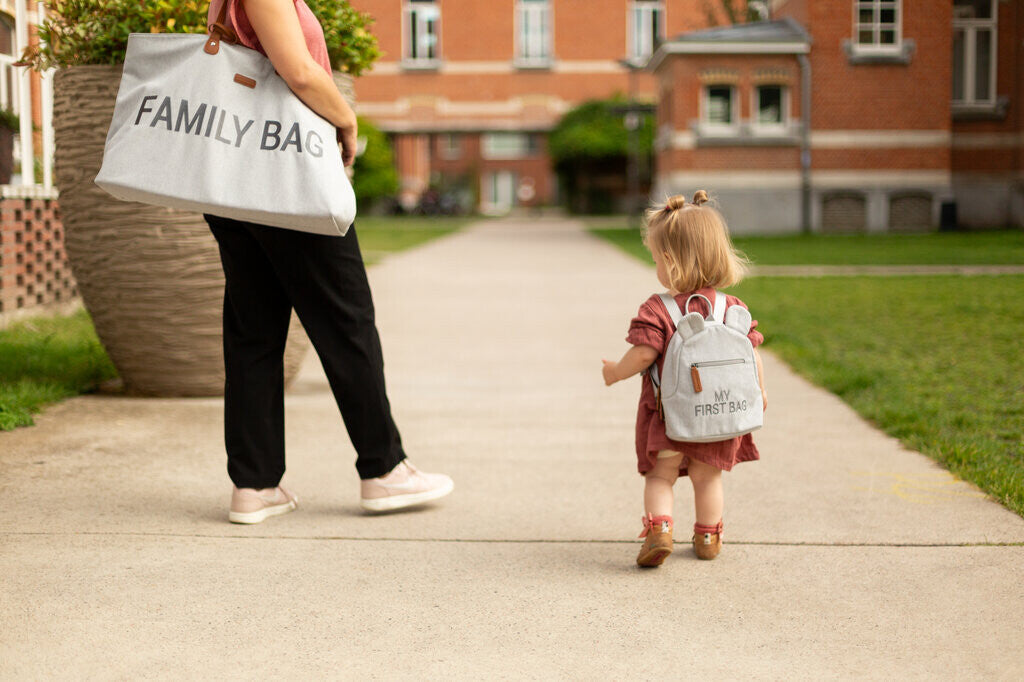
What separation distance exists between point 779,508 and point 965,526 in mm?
574

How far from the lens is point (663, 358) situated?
3326mm

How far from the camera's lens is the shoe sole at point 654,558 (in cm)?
329

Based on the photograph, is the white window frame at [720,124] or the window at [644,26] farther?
the window at [644,26]

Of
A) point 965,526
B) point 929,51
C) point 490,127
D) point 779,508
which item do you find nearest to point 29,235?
point 779,508

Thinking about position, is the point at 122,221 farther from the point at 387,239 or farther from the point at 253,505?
the point at 387,239

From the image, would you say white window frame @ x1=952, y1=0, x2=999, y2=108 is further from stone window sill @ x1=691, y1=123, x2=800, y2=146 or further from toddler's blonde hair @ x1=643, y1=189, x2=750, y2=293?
toddler's blonde hair @ x1=643, y1=189, x2=750, y2=293

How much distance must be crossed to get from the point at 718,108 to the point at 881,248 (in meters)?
8.26

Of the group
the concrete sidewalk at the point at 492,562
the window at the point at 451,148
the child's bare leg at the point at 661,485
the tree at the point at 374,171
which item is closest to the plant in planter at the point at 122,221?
the concrete sidewalk at the point at 492,562

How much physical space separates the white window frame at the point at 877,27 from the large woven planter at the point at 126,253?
75.1 ft

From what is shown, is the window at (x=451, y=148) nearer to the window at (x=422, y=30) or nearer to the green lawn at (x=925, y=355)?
the window at (x=422, y=30)

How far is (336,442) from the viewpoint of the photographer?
5.04m

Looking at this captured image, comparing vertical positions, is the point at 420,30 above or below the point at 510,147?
above

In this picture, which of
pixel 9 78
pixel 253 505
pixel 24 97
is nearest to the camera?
pixel 253 505

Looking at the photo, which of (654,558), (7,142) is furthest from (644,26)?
(654,558)
